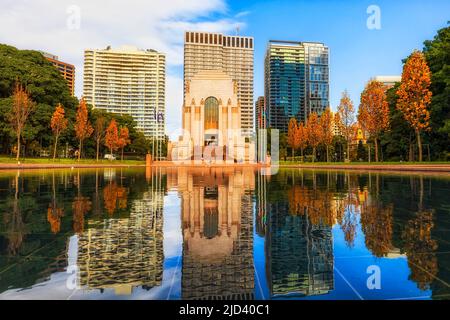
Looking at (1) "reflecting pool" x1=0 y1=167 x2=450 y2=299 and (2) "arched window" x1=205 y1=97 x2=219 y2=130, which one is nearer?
(1) "reflecting pool" x1=0 y1=167 x2=450 y2=299

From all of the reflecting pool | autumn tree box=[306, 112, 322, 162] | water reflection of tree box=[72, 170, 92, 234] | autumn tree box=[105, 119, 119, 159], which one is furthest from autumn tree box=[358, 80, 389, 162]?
autumn tree box=[105, 119, 119, 159]

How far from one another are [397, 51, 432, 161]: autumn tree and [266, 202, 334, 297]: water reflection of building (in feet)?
103

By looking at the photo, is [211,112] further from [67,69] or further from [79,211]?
[67,69]

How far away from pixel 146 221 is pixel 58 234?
1541 mm

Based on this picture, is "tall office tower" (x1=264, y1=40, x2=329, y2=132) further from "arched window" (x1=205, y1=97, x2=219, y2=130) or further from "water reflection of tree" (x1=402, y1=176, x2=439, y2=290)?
"water reflection of tree" (x1=402, y1=176, x2=439, y2=290)

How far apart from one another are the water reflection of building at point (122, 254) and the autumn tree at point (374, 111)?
3733 cm

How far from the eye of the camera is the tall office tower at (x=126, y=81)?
138625mm

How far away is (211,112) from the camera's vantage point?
7025cm

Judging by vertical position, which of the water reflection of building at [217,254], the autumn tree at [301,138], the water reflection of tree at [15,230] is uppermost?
the autumn tree at [301,138]

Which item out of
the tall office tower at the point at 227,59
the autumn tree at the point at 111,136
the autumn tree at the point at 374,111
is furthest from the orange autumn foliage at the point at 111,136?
the tall office tower at the point at 227,59

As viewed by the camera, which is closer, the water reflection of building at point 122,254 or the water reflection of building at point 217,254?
the water reflection of building at point 217,254

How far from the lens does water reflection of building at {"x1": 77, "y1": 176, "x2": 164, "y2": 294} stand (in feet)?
10.2

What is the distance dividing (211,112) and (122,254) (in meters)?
67.3

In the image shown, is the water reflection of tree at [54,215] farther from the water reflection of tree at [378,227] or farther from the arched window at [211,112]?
the arched window at [211,112]
